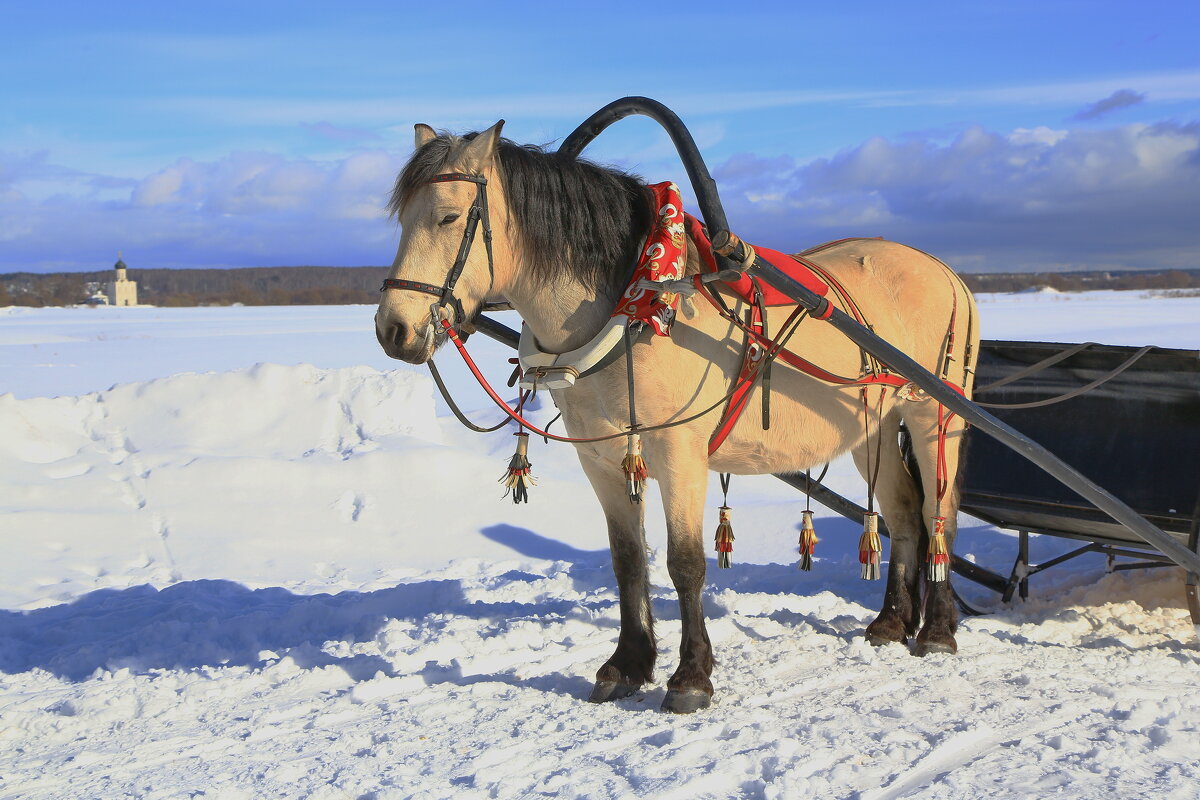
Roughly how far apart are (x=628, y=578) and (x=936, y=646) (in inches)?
57.5

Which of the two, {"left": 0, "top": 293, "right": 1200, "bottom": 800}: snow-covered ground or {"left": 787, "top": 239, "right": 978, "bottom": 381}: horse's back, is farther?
{"left": 787, "top": 239, "right": 978, "bottom": 381}: horse's back

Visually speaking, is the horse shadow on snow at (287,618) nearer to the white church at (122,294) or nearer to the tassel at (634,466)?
the tassel at (634,466)

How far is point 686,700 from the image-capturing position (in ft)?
11.8

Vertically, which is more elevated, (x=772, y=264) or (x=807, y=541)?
(x=772, y=264)

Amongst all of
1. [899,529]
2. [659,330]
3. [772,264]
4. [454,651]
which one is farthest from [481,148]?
[899,529]

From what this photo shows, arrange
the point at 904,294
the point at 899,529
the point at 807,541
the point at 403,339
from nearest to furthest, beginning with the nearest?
the point at 403,339, the point at 807,541, the point at 904,294, the point at 899,529

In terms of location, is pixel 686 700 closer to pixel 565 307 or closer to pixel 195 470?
pixel 565 307

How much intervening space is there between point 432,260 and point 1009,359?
10.9ft

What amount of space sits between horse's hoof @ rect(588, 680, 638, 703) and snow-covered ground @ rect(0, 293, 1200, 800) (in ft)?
0.26

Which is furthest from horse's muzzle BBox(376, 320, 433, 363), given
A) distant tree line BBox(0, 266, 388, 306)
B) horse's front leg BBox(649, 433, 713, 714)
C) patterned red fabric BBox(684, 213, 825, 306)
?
distant tree line BBox(0, 266, 388, 306)

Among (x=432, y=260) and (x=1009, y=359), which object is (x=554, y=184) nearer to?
(x=432, y=260)

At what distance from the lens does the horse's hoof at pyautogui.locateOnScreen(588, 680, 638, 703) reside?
12.3 ft

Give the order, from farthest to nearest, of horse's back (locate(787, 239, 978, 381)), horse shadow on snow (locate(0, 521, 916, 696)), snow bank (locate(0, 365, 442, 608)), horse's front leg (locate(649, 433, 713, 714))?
snow bank (locate(0, 365, 442, 608)) → horse's back (locate(787, 239, 978, 381)) → horse shadow on snow (locate(0, 521, 916, 696)) → horse's front leg (locate(649, 433, 713, 714))

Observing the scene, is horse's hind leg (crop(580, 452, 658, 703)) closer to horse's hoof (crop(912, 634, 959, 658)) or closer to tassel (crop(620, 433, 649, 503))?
tassel (crop(620, 433, 649, 503))
